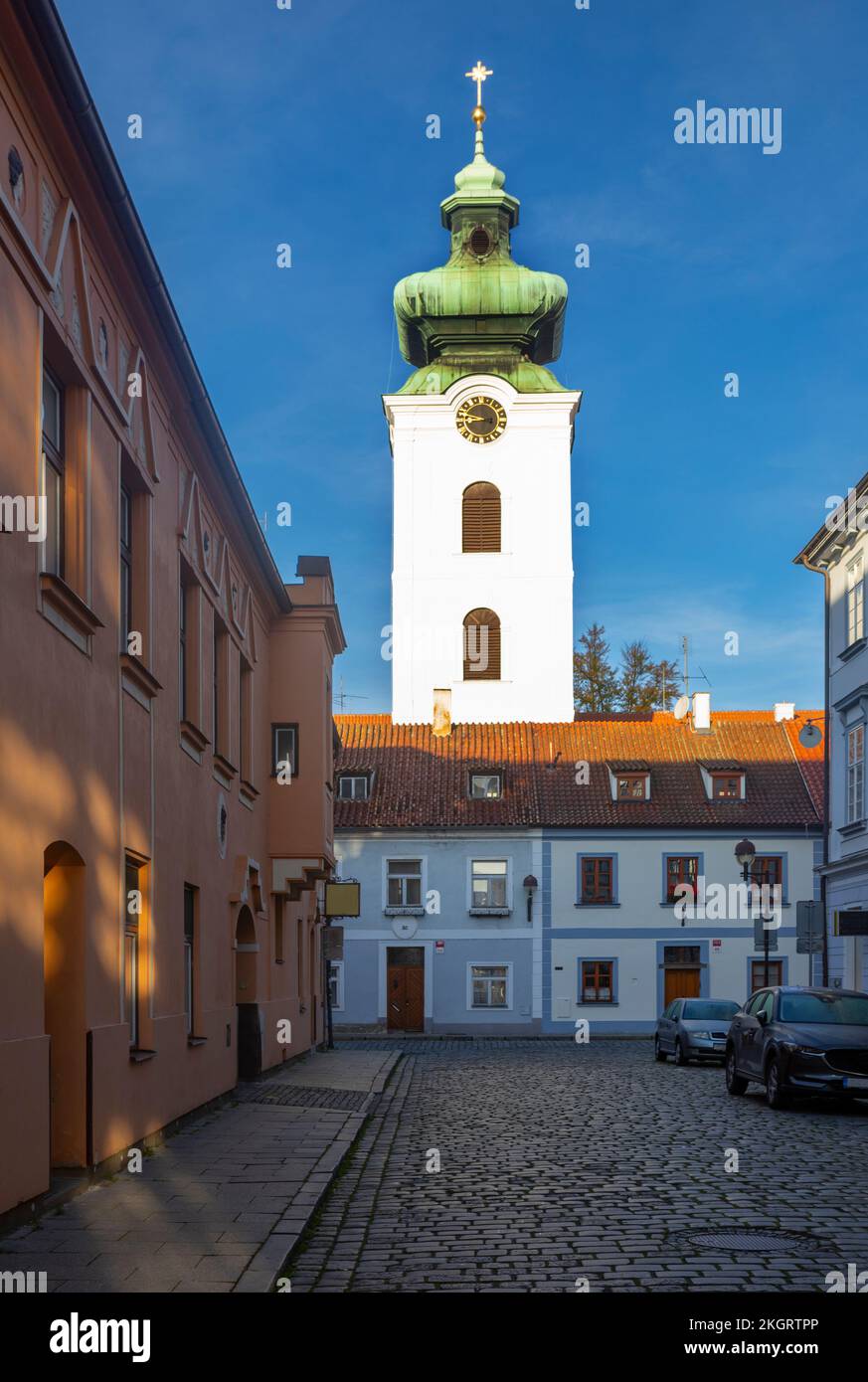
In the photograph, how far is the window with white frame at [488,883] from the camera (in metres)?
48.5

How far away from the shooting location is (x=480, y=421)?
62312mm

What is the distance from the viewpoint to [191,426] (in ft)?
59.4

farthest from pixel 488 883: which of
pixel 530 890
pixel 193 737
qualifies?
pixel 193 737

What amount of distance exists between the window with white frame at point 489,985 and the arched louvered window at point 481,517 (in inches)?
739

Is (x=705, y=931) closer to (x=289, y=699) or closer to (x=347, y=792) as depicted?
(x=347, y=792)

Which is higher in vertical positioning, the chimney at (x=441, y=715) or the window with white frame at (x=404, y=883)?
the chimney at (x=441, y=715)

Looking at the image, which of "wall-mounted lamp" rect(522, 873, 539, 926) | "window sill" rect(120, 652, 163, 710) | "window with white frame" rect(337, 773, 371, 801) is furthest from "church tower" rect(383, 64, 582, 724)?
"window sill" rect(120, 652, 163, 710)

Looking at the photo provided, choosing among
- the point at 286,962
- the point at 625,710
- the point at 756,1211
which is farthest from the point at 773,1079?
the point at 625,710

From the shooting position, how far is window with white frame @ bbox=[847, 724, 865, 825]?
3356 centimetres

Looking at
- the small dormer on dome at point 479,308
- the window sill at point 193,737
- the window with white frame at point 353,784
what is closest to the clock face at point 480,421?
the small dormer on dome at point 479,308

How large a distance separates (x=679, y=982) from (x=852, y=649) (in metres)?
16.8

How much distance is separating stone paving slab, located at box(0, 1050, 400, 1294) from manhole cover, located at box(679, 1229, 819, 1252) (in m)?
2.41

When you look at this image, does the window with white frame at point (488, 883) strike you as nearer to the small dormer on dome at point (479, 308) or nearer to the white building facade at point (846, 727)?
the white building facade at point (846, 727)

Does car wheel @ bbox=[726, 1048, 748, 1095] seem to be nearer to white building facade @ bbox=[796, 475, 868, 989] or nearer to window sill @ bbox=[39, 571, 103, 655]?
white building facade @ bbox=[796, 475, 868, 989]
